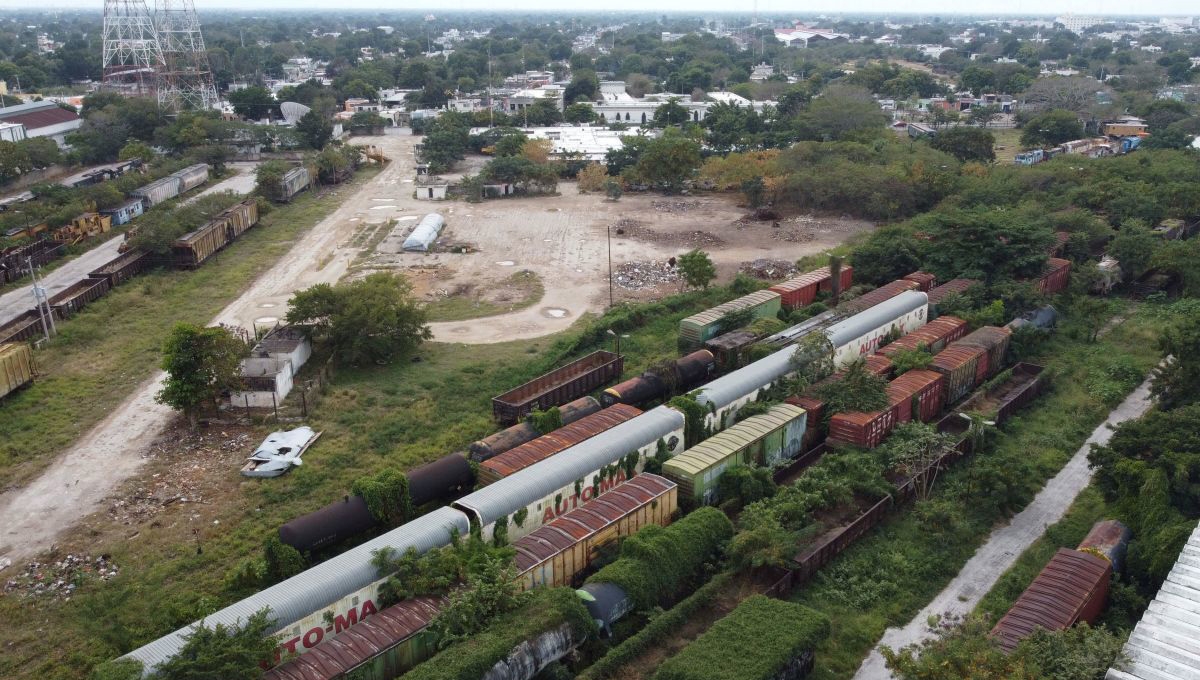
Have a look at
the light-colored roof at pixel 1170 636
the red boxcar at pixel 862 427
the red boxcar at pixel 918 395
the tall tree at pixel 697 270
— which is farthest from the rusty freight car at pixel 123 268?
the light-colored roof at pixel 1170 636

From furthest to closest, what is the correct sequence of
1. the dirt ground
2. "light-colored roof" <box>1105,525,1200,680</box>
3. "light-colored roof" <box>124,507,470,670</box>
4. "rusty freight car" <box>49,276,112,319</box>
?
1. the dirt ground
2. "rusty freight car" <box>49,276,112,319</box>
3. "light-colored roof" <box>124,507,470,670</box>
4. "light-colored roof" <box>1105,525,1200,680</box>

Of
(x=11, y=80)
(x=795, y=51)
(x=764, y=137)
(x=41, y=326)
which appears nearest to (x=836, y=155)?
(x=764, y=137)

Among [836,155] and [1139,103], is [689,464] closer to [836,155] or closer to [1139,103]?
[836,155]

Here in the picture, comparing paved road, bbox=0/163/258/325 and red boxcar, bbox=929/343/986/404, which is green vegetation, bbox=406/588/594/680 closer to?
red boxcar, bbox=929/343/986/404

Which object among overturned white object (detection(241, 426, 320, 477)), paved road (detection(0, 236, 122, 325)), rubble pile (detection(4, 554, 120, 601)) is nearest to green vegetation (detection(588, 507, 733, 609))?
overturned white object (detection(241, 426, 320, 477))

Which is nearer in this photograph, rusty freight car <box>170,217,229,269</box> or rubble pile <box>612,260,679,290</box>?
rubble pile <box>612,260,679,290</box>

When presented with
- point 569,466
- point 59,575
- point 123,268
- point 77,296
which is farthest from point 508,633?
point 123,268

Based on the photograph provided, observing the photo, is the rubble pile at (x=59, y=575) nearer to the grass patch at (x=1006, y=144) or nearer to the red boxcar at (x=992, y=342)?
the red boxcar at (x=992, y=342)
